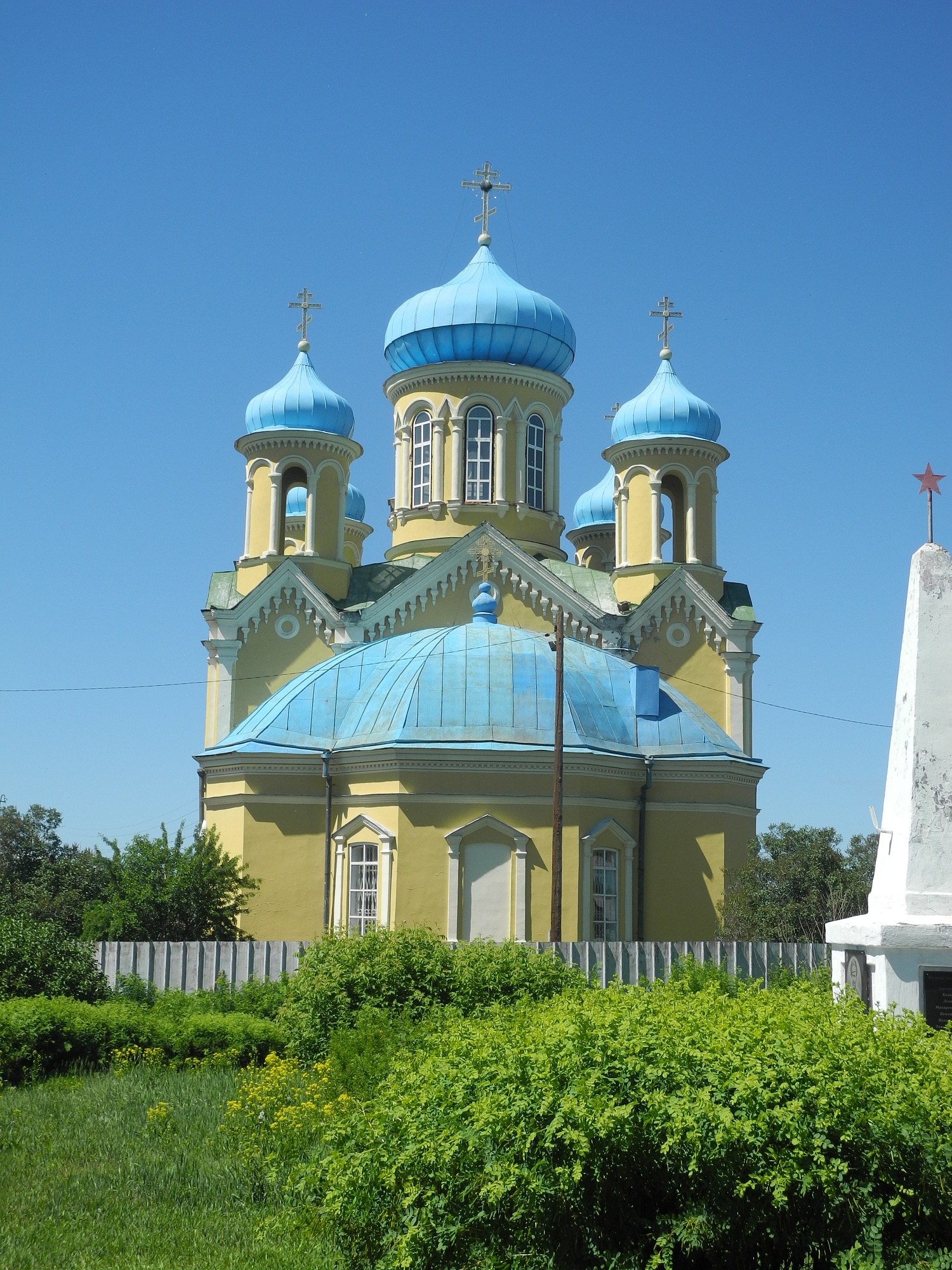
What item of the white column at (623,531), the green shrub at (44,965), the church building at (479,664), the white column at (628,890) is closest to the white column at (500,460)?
the church building at (479,664)

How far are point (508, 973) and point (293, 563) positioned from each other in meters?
17.1

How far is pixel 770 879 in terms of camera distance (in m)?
22.8

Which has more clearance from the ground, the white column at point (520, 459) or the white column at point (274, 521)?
the white column at point (520, 459)

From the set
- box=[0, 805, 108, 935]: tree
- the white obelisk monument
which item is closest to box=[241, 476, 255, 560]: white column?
box=[0, 805, 108, 935]: tree

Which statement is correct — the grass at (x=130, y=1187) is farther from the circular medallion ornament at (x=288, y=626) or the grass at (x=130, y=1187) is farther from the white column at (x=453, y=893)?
the circular medallion ornament at (x=288, y=626)

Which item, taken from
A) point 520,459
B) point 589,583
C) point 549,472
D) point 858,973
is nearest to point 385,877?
point 589,583

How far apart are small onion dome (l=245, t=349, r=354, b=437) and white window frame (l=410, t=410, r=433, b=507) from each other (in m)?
1.40

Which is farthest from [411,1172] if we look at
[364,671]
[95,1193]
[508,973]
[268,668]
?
[268,668]

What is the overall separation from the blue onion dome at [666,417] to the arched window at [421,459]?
3.85 m

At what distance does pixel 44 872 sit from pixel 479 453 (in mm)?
13890

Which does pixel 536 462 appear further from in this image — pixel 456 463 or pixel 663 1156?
pixel 663 1156

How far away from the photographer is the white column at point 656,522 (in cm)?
2909

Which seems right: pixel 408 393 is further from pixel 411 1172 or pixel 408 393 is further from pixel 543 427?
pixel 411 1172

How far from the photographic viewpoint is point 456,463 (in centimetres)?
2989
